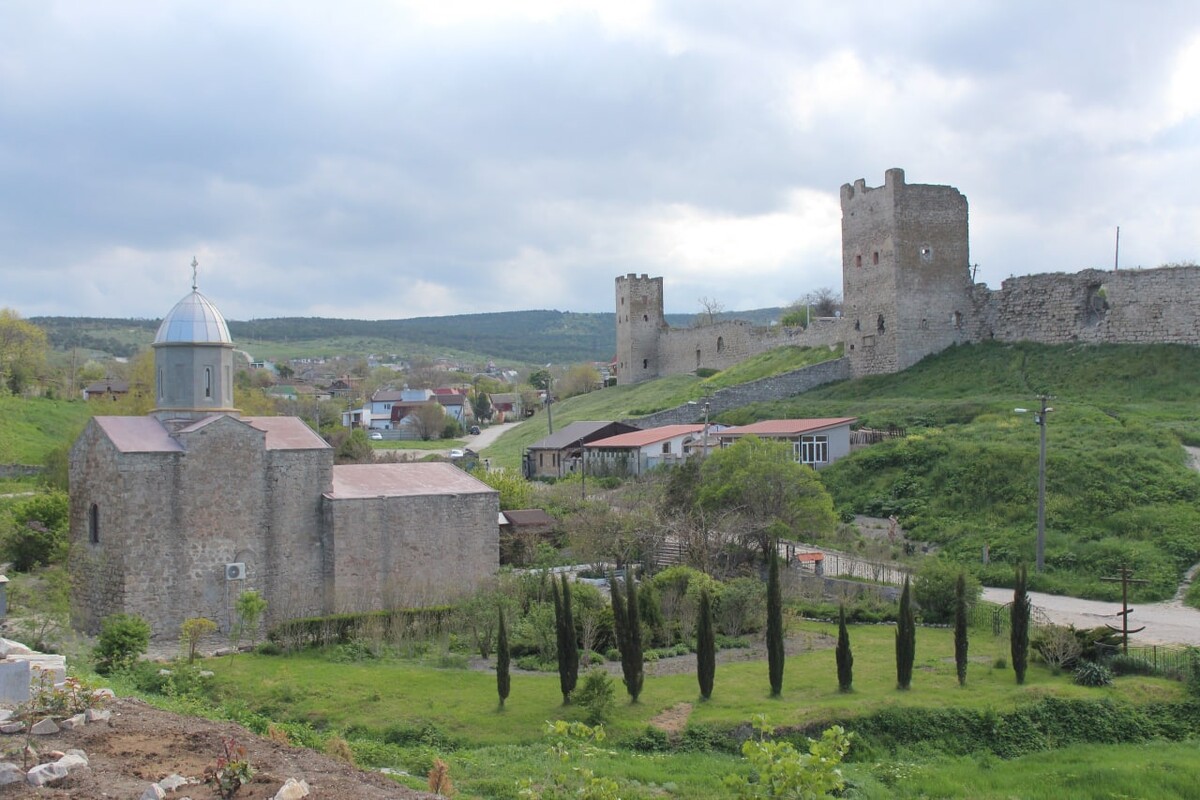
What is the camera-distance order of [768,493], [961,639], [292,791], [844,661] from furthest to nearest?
1. [768,493]
2. [961,639]
3. [844,661]
4. [292,791]

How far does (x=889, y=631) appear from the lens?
23.5 m

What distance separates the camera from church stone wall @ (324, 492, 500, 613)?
82.7 feet

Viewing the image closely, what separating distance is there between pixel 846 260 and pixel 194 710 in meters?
38.0

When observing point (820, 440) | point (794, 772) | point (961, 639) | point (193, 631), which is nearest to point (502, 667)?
point (193, 631)

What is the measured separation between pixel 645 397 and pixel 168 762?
51.0 metres

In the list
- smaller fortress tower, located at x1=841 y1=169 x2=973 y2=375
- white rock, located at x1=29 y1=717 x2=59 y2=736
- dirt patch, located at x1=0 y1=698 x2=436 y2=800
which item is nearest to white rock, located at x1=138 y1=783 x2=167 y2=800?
dirt patch, located at x1=0 y1=698 x2=436 y2=800

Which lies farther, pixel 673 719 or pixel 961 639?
pixel 961 639

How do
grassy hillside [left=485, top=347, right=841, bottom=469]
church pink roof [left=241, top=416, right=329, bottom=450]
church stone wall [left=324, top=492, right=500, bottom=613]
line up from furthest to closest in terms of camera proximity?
grassy hillside [left=485, top=347, right=841, bottom=469] < church pink roof [left=241, top=416, right=329, bottom=450] < church stone wall [left=324, top=492, right=500, bottom=613]

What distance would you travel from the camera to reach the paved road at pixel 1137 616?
20406 millimetres

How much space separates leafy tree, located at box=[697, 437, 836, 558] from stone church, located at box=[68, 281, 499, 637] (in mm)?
6422

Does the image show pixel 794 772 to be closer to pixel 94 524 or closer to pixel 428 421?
pixel 94 524

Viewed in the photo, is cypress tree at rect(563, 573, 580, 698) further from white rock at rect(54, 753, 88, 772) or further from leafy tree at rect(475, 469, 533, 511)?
leafy tree at rect(475, 469, 533, 511)

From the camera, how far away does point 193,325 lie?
985 inches

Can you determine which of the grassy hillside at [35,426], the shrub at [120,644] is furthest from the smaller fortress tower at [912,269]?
the grassy hillside at [35,426]
